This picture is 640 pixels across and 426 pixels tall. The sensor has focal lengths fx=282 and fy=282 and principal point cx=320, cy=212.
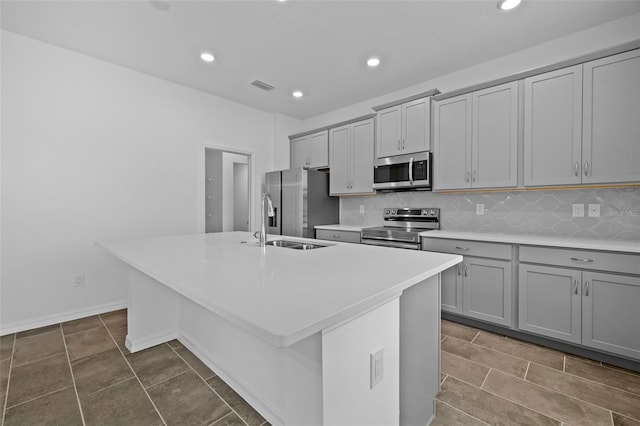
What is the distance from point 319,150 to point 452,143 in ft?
6.81

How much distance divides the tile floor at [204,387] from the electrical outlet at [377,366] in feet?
2.70

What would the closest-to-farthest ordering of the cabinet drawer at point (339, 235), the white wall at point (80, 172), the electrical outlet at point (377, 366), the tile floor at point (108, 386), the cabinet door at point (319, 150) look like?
1. the electrical outlet at point (377, 366)
2. the tile floor at point (108, 386)
3. the white wall at point (80, 172)
4. the cabinet drawer at point (339, 235)
5. the cabinet door at point (319, 150)

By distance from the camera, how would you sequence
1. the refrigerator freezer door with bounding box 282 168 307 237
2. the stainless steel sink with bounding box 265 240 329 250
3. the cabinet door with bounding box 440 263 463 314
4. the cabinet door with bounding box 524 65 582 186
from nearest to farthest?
1. the stainless steel sink with bounding box 265 240 329 250
2. the cabinet door with bounding box 524 65 582 186
3. the cabinet door with bounding box 440 263 463 314
4. the refrigerator freezer door with bounding box 282 168 307 237

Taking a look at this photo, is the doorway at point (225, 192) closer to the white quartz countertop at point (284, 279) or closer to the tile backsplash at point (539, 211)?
the tile backsplash at point (539, 211)

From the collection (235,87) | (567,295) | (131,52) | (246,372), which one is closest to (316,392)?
(246,372)

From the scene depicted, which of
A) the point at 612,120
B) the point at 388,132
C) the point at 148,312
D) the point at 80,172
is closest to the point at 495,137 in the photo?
the point at 612,120

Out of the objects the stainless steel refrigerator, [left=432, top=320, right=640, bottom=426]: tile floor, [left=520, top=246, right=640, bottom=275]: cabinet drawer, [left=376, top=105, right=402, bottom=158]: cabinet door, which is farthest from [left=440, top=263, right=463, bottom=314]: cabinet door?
the stainless steel refrigerator

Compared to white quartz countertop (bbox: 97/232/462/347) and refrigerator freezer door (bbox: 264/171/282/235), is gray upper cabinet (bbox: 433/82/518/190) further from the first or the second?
refrigerator freezer door (bbox: 264/171/282/235)

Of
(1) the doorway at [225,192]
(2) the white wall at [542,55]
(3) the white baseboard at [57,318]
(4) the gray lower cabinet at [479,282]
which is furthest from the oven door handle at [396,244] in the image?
(3) the white baseboard at [57,318]

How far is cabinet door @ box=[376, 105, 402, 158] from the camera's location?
3.48 m

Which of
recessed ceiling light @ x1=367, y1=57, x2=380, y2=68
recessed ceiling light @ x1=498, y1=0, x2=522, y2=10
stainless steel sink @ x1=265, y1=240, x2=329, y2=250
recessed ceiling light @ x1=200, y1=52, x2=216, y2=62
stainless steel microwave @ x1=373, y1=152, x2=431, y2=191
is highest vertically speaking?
recessed ceiling light @ x1=200, y1=52, x2=216, y2=62

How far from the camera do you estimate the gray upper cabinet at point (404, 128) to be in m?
3.25

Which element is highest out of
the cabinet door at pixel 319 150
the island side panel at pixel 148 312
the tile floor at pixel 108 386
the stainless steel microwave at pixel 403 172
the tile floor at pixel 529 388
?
the cabinet door at pixel 319 150

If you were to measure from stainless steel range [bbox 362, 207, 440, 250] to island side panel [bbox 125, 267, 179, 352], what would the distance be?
2.18m
